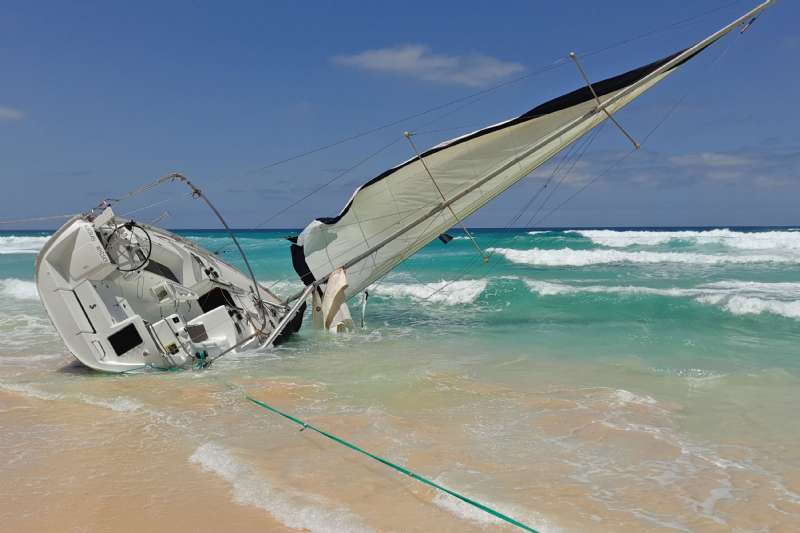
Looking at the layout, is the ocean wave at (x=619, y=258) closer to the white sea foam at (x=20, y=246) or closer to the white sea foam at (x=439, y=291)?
the white sea foam at (x=439, y=291)

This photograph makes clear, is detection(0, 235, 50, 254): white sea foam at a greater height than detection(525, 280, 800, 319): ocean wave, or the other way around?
detection(0, 235, 50, 254): white sea foam

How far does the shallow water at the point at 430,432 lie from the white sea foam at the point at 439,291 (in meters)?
5.03

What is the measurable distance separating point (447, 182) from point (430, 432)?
235 inches

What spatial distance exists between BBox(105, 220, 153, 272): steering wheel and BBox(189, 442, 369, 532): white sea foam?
17.9 ft

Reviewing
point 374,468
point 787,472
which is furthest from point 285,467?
point 787,472

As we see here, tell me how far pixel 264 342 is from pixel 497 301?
28.9 ft

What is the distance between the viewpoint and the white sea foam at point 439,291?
19.3m

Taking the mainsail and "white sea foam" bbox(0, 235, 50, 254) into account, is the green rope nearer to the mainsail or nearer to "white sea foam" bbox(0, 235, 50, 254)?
the mainsail

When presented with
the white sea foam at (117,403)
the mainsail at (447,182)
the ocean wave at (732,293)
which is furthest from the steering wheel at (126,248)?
the ocean wave at (732,293)

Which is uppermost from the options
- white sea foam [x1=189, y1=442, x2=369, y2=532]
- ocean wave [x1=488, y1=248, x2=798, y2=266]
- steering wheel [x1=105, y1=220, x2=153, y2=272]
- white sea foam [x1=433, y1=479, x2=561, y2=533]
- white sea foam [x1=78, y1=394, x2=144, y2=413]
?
steering wheel [x1=105, y1=220, x2=153, y2=272]

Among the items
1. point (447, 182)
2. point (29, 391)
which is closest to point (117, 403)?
point (29, 391)

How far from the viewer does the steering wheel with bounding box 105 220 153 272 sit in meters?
10.2

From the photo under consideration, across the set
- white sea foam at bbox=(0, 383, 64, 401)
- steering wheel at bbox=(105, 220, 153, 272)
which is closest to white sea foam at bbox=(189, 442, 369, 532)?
white sea foam at bbox=(0, 383, 64, 401)

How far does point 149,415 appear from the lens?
7355 millimetres
